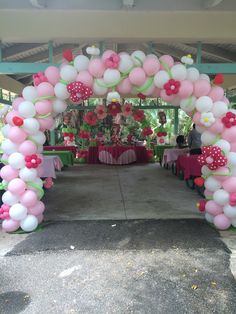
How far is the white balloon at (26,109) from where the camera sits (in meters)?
4.49

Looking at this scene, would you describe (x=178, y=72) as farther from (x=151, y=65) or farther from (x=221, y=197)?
(x=221, y=197)

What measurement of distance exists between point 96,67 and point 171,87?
108 centimetres

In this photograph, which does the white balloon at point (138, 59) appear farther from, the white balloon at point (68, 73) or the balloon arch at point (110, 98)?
the white balloon at point (68, 73)

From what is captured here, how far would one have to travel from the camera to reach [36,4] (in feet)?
15.5

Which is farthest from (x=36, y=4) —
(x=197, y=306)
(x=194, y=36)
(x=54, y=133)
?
(x=54, y=133)

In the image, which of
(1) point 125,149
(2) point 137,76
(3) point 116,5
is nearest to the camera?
(2) point 137,76

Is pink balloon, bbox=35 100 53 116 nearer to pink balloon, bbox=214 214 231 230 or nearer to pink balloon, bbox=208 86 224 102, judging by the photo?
pink balloon, bbox=208 86 224 102

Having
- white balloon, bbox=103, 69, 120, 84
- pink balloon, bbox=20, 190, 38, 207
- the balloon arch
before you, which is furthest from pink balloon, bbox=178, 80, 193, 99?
pink balloon, bbox=20, 190, 38, 207

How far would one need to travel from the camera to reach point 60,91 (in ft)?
14.8

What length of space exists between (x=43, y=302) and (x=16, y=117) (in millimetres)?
2512

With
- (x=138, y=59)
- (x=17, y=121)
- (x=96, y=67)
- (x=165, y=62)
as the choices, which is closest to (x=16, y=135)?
(x=17, y=121)

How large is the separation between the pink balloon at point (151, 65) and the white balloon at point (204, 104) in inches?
29.4

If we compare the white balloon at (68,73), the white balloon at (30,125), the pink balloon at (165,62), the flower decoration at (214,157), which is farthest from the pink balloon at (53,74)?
the flower decoration at (214,157)

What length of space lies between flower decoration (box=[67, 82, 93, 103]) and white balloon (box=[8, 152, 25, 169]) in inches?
43.7
